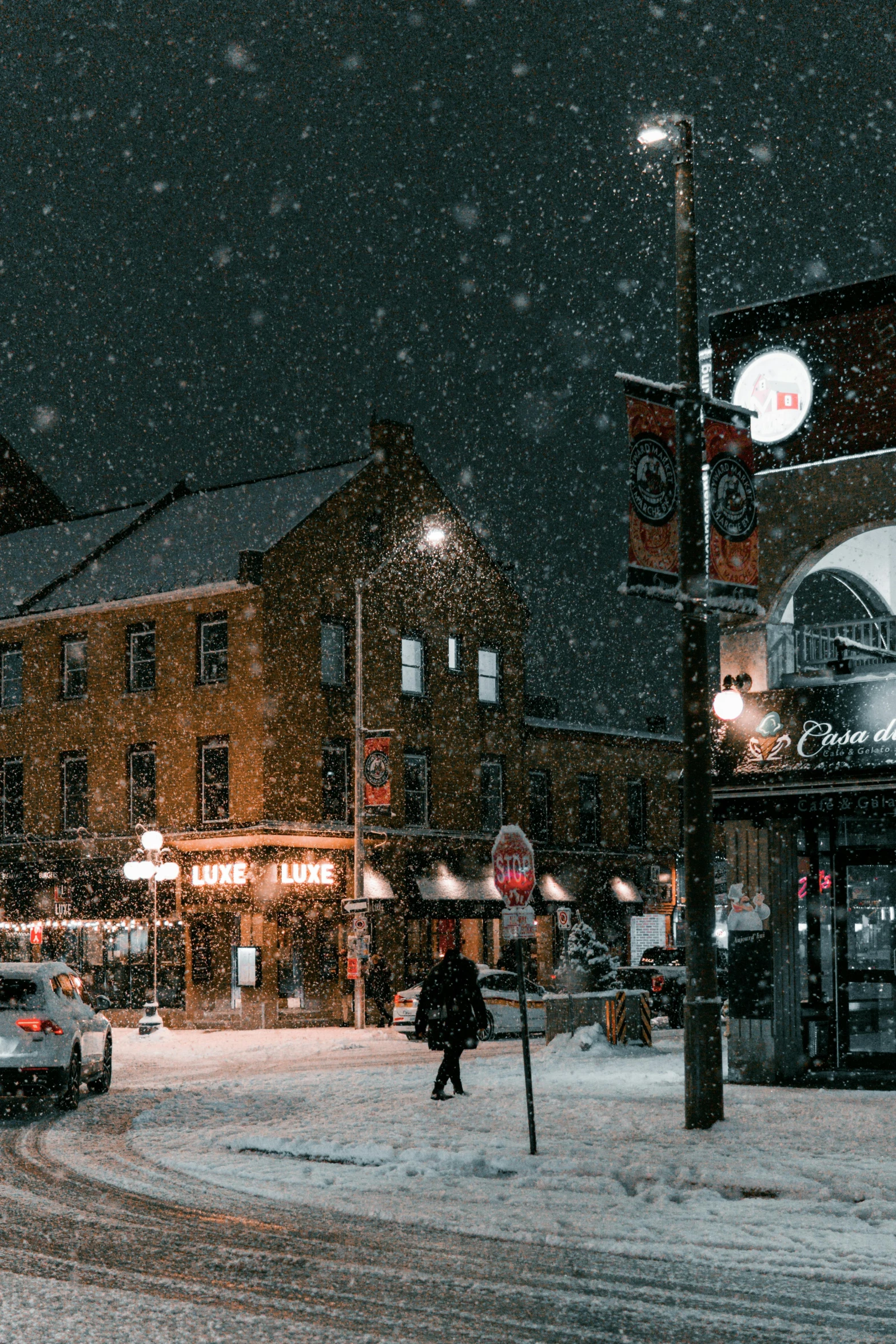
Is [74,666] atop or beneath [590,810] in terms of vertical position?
atop

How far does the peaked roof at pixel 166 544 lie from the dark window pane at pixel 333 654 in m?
3.08

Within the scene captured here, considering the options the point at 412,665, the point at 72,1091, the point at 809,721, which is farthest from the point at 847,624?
the point at 412,665

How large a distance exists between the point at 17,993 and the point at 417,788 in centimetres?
3093

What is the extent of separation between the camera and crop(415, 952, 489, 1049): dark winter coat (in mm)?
18547

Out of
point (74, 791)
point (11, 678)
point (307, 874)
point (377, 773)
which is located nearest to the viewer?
point (377, 773)

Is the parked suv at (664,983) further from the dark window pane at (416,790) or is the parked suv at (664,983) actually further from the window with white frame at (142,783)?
the window with white frame at (142,783)

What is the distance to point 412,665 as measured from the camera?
48438mm

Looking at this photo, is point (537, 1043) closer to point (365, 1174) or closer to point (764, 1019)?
point (764, 1019)

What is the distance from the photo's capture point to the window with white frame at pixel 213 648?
1746 inches

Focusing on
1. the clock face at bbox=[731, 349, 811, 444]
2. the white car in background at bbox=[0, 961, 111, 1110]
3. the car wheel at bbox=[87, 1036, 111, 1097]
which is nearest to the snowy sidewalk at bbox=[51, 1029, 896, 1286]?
the car wheel at bbox=[87, 1036, 111, 1097]

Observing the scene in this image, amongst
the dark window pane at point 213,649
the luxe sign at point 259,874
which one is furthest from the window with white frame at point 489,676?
the dark window pane at point 213,649

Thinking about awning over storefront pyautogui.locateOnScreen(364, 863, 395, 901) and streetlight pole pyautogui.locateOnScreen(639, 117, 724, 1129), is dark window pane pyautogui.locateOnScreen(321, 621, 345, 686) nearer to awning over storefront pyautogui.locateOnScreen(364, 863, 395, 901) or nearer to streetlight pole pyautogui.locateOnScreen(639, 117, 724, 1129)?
awning over storefront pyautogui.locateOnScreen(364, 863, 395, 901)

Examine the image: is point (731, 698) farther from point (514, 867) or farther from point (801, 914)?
point (514, 867)

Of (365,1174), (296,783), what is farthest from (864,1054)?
(296,783)
